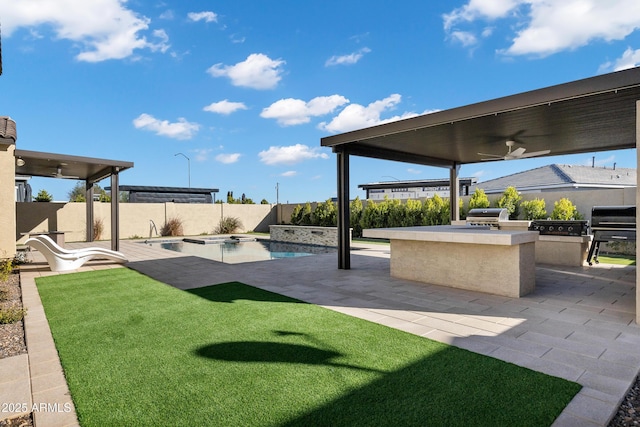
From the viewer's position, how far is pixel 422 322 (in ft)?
14.3

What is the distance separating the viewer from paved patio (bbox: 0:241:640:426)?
277cm

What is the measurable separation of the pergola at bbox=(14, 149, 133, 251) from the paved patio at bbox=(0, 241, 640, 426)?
11.4 ft

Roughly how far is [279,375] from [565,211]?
1158 cm

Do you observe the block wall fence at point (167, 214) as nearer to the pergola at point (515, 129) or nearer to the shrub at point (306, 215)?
the shrub at point (306, 215)

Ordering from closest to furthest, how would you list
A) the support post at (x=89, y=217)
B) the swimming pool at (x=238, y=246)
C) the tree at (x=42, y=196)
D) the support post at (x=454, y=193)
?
the support post at (x=454, y=193) → the swimming pool at (x=238, y=246) → the support post at (x=89, y=217) → the tree at (x=42, y=196)

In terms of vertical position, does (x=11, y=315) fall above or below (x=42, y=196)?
below

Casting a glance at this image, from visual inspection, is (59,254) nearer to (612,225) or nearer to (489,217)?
(489,217)

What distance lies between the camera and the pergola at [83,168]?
34.6ft

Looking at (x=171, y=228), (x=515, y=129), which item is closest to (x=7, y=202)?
(x=171, y=228)

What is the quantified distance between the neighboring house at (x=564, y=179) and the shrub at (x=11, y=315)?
932 inches

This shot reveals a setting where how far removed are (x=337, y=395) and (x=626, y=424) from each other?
1882 mm

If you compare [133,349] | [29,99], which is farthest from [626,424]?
[29,99]

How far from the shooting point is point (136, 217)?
18.2 meters

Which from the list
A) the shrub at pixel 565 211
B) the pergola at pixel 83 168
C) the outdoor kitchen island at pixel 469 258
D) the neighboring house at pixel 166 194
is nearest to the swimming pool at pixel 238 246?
the pergola at pixel 83 168
